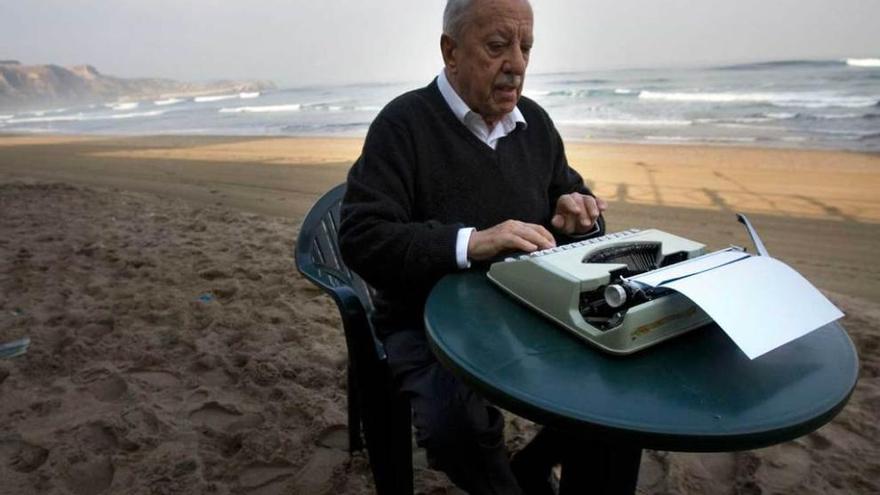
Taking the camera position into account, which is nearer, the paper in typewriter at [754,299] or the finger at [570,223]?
the paper in typewriter at [754,299]

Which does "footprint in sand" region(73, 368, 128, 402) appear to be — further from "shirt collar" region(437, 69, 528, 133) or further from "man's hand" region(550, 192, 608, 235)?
"man's hand" region(550, 192, 608, 235)

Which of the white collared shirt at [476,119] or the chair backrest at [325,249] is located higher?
the white collared shirt at [476,119]

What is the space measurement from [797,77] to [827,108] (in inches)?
384

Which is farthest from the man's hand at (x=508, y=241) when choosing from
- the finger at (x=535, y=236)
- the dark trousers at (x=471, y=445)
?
the dark trousers at (x=471, y=445)

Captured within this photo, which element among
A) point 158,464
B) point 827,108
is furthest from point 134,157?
point 827,108

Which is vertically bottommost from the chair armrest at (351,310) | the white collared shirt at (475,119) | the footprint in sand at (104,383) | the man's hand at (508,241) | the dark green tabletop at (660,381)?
the footprint in sand at (104,383)

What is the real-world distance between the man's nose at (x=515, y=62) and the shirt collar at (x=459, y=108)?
13cm

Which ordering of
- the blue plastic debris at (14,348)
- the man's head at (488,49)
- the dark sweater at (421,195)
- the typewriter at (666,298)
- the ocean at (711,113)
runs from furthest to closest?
the ocean at (711,113) → the blue plastic debris at (14,348) → the man's head at (488,49) → the dark sweater at (421,195) → the typewriter at (666,298)

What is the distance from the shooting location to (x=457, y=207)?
165 cm

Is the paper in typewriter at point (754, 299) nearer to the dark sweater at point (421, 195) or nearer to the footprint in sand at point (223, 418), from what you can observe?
the dark sweater at point (421, 195)

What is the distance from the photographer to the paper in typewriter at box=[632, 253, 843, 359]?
91 cm

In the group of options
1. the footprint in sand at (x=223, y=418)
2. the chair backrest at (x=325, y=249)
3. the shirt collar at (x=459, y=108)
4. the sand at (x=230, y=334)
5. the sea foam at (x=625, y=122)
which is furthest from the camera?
the sea foam at (x=625, y=122)

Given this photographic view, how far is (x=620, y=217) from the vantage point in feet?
17.7

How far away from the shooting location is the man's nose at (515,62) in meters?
1.63
